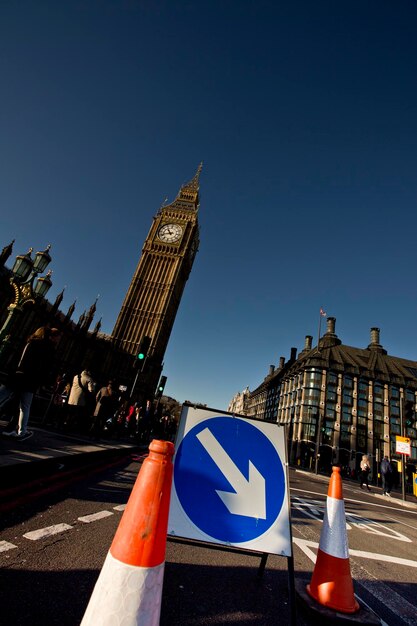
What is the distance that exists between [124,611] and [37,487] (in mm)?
3390

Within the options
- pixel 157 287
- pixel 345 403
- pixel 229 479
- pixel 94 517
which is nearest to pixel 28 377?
pixel 94 517

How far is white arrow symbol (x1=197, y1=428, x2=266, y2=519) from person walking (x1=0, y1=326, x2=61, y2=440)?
A: 12.7 feet

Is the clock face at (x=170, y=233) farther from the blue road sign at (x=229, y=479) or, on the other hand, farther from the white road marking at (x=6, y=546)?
the white road marking at (x=6, y=546)

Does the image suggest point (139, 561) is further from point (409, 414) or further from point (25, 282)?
point (409, 414)

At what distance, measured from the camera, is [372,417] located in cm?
4791

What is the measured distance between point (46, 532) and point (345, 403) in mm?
52958

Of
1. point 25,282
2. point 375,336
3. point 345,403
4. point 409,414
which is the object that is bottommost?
point 409,414

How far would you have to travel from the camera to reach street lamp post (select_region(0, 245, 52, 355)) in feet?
34.3

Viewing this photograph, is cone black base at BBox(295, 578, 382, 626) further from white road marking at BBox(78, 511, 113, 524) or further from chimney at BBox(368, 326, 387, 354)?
chimney at BBox(368, 326, 387, 354)

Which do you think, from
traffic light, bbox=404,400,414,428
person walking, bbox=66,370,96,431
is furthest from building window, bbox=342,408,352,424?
person walking, bbox=66,370,96,431

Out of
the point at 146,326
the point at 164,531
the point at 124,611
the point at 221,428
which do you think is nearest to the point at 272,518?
the point at 221,428

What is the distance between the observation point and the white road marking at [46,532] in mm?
2507

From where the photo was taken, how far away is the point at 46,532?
2664mm

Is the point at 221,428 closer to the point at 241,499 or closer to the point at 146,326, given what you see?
the point at 241,499
